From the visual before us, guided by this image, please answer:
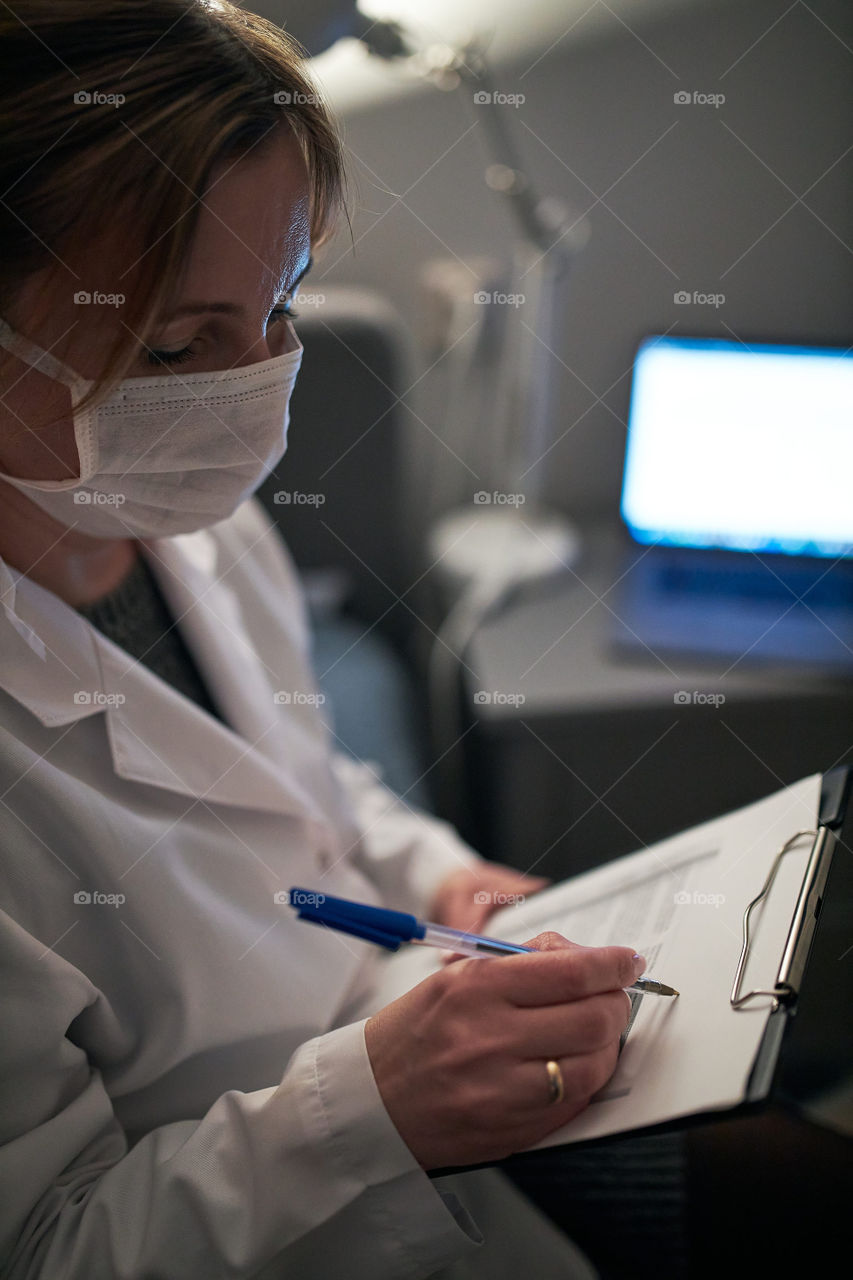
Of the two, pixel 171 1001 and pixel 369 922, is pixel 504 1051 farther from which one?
pixel 171 1001

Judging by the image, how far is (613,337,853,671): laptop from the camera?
1.33 metres

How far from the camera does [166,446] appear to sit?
642 mm

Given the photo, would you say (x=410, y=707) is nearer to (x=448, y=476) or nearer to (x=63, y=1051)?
(x=448, y=476)

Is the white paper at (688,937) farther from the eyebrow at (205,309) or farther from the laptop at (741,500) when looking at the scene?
→ the laptop at (741,500)

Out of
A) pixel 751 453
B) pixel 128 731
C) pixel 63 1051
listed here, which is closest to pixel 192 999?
pixel 63 1051

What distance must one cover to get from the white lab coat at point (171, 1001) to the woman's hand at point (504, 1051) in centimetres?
3

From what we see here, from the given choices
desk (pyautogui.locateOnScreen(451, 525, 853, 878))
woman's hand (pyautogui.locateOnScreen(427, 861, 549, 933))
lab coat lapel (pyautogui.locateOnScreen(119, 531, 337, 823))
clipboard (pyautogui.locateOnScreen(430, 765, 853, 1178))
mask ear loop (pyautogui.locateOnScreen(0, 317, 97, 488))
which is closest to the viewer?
clipboard (pyautogui.locateOnScreen(430, 765, 853, 1178))

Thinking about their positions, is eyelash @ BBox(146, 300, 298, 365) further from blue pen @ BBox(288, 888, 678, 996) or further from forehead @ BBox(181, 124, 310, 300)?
blue pen @ BBox(288, 888, 678, 996)

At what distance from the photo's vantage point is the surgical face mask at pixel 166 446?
0.60m

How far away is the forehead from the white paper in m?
0.46

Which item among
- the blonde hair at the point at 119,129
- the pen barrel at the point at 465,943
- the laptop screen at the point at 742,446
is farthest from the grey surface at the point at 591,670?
the blonde hair at the point at 119,129

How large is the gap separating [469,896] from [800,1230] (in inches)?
15.6

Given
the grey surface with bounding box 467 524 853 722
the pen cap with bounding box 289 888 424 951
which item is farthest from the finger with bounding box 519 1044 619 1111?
the grey surface with bounding box 467 524 853 722

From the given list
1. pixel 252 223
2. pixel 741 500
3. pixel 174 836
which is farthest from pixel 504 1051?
pixel 741 500
